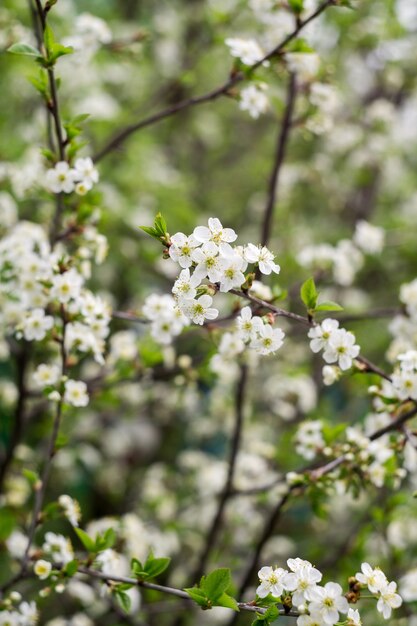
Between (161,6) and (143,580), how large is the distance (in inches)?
241

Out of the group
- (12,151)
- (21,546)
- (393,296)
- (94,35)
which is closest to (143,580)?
(21,546)

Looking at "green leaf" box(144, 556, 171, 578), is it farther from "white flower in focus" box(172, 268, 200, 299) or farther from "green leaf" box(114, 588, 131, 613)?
"white flower in focus" box(172, 268, 200, 299)

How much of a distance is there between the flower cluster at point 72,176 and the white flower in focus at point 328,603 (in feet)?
4.64

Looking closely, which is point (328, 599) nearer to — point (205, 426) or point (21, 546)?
point (21, 546)

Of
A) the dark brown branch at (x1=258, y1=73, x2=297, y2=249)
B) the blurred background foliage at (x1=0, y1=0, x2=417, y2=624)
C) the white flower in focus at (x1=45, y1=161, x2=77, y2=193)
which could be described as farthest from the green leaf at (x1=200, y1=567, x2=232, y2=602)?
the dark brown branch at (x1=258, y1=73, x2=297, y2=249)

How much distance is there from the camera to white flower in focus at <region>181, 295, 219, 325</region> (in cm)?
166

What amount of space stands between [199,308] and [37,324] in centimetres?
76

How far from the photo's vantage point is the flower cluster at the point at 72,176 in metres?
2.16

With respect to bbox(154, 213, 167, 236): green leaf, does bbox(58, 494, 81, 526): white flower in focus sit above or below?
below

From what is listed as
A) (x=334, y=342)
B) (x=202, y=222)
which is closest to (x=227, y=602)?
(x=334, y=342)

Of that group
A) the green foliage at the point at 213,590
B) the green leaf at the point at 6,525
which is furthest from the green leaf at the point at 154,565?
the green leaf at the point at 6,525

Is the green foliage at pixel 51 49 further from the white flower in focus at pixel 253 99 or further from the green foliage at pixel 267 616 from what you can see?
the green foliage at pixel 267 616

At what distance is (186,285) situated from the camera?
1.62 m

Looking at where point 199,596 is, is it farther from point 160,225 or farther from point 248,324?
point 160,225
